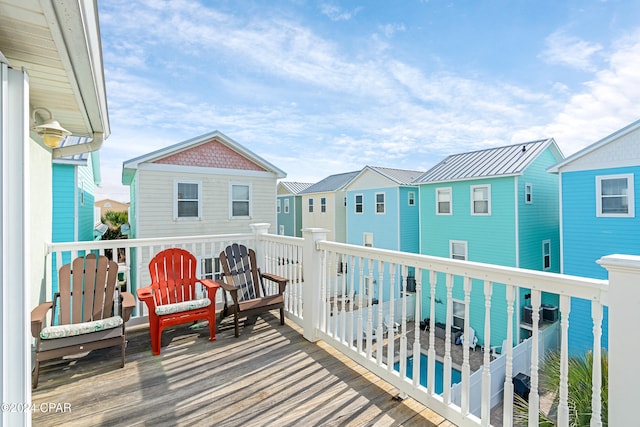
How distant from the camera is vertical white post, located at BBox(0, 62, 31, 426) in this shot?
1.24m

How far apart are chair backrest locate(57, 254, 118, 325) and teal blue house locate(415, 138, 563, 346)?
32.4ft

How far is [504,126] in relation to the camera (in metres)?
12.3

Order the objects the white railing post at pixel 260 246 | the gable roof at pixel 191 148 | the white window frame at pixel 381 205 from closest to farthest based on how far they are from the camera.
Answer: the white railing post at pixel 260 246 → the gable roof at pixel 191 148 → the white window frame at pixel 381 205

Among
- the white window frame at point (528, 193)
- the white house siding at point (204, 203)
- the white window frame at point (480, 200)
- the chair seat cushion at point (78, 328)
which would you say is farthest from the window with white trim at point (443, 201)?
the chair seat cushion at point (78, 328)

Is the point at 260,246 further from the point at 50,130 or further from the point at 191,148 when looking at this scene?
the point at 191,148

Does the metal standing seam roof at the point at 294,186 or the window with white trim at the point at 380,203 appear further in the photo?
the metal standing seam roof at the point at 294,186

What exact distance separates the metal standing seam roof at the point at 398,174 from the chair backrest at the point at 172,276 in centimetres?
1131

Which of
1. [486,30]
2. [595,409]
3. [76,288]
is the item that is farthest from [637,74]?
[76,288]

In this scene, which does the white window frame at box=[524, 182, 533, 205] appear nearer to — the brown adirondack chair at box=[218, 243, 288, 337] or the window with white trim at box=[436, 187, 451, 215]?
the window with white trim at box=[436, 187, 451, 215]

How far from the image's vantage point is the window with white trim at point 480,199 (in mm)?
10680

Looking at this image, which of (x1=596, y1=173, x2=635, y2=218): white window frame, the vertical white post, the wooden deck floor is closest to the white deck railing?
the wooden deck floor

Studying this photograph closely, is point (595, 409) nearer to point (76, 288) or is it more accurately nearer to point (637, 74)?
point (76, 288)

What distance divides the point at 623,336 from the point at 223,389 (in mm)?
2471

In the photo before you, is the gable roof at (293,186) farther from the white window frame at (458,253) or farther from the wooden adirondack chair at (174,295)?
the wooden adirondack chair at (174,295)
